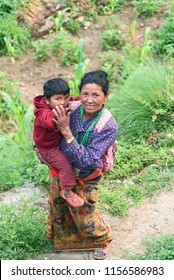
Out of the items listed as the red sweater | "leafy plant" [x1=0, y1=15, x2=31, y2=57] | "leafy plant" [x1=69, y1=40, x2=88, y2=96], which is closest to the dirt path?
the red sweater

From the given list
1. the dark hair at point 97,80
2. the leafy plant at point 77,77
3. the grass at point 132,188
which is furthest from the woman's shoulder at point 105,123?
the leafy plant at point 77,77

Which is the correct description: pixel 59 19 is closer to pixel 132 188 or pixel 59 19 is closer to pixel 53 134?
pixel 132 188

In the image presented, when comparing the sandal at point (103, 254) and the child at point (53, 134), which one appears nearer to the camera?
the child at point (53, 134)

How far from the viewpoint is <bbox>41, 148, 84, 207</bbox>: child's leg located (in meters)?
3.89

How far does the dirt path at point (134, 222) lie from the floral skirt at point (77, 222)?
0.14 metres

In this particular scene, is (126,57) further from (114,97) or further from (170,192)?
(170,192)

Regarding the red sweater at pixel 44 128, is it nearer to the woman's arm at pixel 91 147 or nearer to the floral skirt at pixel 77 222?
the woman's arm at pixel 91 147

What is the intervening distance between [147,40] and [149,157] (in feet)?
10.2

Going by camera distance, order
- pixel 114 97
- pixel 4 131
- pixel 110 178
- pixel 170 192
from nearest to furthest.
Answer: pixel 170 192 → pixel 110 178 → pixel 114 97 → pixel 4 131

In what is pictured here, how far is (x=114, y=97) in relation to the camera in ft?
22.9

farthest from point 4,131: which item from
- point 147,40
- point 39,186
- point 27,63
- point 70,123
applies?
point 70,123

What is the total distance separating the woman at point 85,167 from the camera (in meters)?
3.74

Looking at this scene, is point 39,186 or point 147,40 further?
point 147,40

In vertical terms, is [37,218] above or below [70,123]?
below
